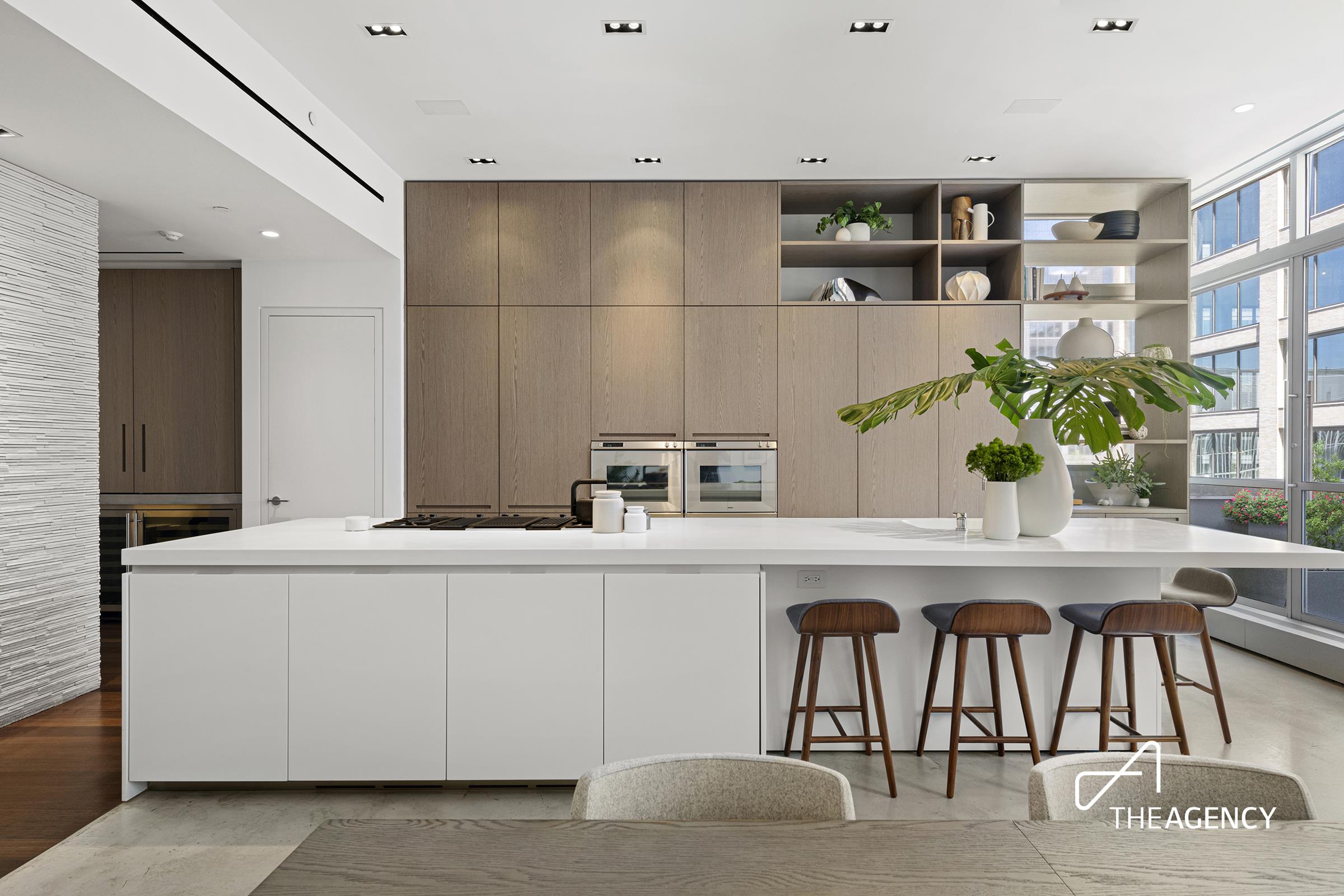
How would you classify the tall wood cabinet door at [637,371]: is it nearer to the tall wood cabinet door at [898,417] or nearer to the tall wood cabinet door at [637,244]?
the tall wood cabinet door at [637,244]

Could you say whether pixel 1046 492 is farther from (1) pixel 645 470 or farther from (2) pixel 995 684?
(1) pixel 645 470

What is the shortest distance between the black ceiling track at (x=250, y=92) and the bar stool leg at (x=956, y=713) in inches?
130

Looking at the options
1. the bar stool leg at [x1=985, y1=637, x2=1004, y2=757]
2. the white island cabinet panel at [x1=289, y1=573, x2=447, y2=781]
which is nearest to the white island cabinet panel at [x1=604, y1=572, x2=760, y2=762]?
the white island cabinet panel at [x1=289, y1=573, x2=447, y2=781]

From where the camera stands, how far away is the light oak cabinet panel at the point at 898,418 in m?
4.71

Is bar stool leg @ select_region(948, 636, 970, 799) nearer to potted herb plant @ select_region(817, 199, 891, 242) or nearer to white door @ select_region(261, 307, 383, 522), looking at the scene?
potted herb plant @ select_region(817, 199, 891, 242)

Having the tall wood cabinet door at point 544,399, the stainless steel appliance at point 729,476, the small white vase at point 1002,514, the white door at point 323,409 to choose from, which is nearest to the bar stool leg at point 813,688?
the small white vase at point 1002,514

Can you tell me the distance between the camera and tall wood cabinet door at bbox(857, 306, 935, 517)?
15.5ft

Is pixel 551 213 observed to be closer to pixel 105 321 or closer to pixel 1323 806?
pixel 105 321

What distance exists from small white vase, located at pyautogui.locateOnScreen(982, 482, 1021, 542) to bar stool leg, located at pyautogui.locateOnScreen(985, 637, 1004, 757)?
0.35 m

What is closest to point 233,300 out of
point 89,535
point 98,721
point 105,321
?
point 105,321

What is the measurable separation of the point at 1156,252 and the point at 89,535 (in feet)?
20.5

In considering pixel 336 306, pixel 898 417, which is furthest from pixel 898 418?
pixel 336 306

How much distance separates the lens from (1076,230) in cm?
466

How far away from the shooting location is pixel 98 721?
10.8ft
